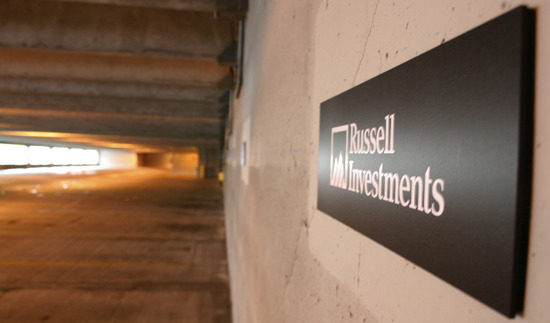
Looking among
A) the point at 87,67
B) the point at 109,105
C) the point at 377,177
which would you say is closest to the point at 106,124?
the point at 109,105

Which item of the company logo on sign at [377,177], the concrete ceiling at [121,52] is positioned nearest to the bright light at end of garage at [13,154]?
the concrete ceiling at [121,52]

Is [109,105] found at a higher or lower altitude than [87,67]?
lower

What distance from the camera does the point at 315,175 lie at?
1.45 m

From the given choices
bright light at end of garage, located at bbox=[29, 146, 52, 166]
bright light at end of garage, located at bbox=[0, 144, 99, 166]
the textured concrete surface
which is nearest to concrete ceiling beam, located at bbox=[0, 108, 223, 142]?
the textured concrete surface

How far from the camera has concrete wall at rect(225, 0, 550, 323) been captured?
52 cm

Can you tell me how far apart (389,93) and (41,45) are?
6576 millimetres

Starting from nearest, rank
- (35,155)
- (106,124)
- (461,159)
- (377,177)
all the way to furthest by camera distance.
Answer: (461,159), (377,177), (106,124), (35,155)

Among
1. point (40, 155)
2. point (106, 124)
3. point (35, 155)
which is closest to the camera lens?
point (106, 124)

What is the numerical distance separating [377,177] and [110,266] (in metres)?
8.35

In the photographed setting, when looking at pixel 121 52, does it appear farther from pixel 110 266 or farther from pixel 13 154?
pixel 13 154

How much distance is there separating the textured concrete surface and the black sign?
18.9ft

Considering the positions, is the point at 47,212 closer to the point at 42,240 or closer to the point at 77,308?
the point at 42,240

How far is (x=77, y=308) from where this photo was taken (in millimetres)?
5875

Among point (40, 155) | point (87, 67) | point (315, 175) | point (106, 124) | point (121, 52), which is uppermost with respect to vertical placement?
point (87, 67)
